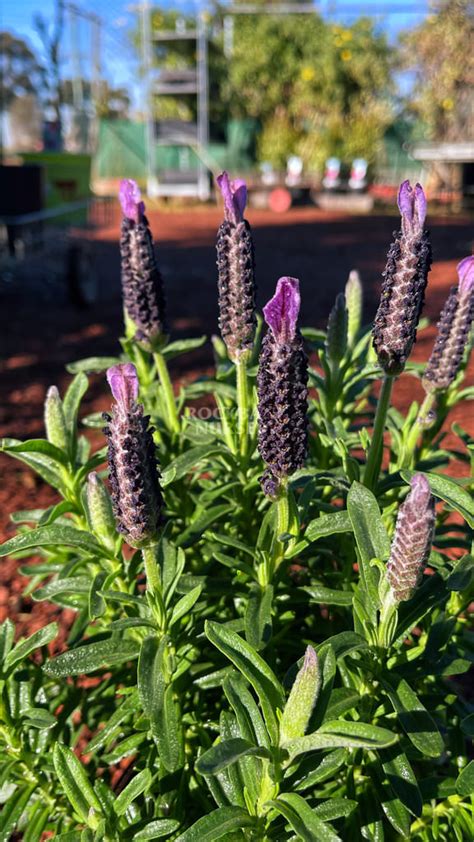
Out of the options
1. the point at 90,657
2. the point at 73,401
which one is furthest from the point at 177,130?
the point at 90,657

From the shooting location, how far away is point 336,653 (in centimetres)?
129

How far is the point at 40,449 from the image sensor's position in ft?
5.44

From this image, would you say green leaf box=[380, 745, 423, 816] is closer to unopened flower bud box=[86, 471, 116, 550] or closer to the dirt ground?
unopened flower bud box=[86, 471, 116, 550]

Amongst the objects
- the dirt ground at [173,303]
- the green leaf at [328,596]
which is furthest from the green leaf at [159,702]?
the dirt ground at [173,303]

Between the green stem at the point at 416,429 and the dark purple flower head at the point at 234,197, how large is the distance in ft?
2.32

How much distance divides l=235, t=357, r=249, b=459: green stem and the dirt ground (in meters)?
1.60

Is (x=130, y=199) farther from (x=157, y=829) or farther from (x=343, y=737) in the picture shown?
(x=157, y=829)

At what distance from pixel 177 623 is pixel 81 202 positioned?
734 centimetres

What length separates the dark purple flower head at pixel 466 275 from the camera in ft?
5.02

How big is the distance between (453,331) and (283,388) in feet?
2.02

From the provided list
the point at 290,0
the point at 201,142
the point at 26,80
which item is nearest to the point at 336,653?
the point at 26,80

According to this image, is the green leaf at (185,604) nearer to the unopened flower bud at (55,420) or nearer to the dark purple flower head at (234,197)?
the unopened flower bud at (55,420)

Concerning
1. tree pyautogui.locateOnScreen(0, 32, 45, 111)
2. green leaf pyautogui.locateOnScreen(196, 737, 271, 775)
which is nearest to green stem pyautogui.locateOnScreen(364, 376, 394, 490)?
green leaf pyautogui.locateOnScreen(196, 737, 271, 775)

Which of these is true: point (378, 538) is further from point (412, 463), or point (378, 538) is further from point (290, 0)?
point (290, 0)
